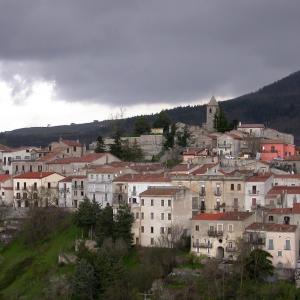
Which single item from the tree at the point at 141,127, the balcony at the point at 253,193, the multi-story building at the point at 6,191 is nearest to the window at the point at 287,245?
the balcony at the point at 253,193

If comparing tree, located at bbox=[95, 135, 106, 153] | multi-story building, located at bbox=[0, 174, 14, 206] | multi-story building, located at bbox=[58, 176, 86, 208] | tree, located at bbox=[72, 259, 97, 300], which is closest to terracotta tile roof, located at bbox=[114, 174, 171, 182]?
multi-story building, located at bbox=[58, 176, 86, 208]

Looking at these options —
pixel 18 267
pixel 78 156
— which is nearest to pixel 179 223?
pixel 18 267

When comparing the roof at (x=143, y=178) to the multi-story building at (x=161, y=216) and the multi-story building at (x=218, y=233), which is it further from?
the multi-story building at (x=218, y=233)

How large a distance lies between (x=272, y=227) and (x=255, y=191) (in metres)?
8.97

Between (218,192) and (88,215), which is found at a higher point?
(218,192)

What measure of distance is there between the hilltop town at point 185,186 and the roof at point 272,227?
→ 7 cm

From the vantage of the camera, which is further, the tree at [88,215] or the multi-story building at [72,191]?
the multi-story building at [72,191]

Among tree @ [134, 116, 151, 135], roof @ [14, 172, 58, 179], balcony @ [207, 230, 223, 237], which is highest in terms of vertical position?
tree @ [134, 116, 151, 135]

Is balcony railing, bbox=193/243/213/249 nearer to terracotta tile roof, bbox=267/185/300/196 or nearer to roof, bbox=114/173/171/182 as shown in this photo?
terracotta tile roof, bbox=267/185/300/196

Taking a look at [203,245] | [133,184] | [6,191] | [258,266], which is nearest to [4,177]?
[6,191]

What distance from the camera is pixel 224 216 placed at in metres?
67.2

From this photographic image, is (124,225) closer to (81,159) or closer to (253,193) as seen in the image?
(253,193)

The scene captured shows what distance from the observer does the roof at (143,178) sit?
76.9 metres

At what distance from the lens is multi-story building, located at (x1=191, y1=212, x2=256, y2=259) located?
2594 inches
